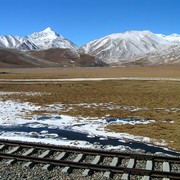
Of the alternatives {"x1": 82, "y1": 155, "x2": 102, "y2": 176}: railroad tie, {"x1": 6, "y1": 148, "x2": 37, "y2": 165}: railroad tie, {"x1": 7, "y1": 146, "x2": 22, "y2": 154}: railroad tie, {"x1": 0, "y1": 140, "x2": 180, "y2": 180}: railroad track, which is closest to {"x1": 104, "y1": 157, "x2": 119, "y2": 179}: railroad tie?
{"x1": 0, "y1": 140, "x2": 180, "y2": 180}: railroad track

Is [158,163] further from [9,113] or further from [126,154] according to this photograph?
[9,113]

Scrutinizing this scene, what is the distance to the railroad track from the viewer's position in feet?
42.0

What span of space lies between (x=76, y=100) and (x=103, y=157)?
2479cm

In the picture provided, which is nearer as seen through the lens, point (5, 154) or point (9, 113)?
point (5, 154)

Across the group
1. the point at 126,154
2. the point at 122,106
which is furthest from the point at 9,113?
the point at 126,154

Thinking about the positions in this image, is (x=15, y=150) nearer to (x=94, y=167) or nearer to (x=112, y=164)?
(x=94, y=167)

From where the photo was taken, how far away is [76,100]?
3950 cm

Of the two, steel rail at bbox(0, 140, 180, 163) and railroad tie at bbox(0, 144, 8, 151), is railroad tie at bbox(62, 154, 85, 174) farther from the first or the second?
railroad tie at bbox(0, 144, 8, 151)

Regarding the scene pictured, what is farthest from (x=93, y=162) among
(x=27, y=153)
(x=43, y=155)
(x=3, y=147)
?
(x=3, y=147)

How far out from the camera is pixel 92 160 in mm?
14539

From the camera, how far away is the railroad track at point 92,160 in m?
12.8

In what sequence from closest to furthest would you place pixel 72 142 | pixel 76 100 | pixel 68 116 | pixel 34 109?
pixel 72 142 < pixel 68 116 < pixel 34 109 < pixel 76 100

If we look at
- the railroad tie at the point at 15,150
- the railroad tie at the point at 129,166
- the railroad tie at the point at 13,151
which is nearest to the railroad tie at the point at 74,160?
the railroad tie at the point at 129,166

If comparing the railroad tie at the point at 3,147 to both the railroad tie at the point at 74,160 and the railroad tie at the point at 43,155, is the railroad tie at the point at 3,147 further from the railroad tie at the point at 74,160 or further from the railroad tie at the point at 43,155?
the railroad tie at the point at 74,160
